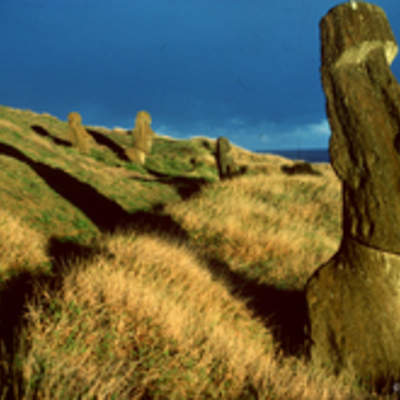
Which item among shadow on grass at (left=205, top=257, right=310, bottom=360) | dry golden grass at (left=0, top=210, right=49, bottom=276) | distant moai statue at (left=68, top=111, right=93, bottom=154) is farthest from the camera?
distant moai statue at (left=68, top=111, right=93, bottom=154)

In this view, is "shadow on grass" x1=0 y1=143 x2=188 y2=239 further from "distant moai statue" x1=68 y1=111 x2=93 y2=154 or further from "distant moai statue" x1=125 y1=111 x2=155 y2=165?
"distant moai statue" x1=125 y1=111 x2=155 y2=165

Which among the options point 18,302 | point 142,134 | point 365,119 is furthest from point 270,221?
point 142,134

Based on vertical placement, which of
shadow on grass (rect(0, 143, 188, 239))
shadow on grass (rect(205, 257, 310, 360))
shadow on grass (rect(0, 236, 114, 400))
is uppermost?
shadow on grass (rect(0, 143, 188, 239))

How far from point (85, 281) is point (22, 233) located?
3.08 meters

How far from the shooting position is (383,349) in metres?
3.52

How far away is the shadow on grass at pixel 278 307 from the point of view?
415 cm

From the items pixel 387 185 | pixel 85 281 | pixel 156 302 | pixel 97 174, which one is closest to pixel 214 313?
pixel 156 302

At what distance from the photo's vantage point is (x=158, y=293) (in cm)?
378

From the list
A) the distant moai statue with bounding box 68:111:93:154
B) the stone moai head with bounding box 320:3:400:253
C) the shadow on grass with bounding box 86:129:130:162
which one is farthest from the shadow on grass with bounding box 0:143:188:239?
the shadow on grass with bounding box 86:129:130:162

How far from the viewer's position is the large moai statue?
3.36 m

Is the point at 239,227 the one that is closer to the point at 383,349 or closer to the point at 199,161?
the point at 383,349

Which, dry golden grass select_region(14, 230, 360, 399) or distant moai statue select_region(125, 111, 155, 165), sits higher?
distant moai statue select_region(125, 111, 155, 165)

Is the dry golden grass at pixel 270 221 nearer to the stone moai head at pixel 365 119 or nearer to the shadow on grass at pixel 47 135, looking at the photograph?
the stone moai head at pixel 365 119

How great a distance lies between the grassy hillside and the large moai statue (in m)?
0.43
